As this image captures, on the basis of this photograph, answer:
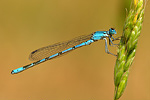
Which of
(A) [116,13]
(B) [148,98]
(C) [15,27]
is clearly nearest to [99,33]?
(A) [116,13]

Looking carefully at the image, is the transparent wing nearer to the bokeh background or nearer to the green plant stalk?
the bokeh background

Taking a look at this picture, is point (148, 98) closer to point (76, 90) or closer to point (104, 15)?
point (76, 90)

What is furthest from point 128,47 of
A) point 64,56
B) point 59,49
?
point 64,56

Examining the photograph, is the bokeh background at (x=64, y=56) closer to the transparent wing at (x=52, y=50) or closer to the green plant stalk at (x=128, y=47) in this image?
the transparent wing at (x=52, y=50)

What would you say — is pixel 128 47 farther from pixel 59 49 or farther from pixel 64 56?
pixel 64 56

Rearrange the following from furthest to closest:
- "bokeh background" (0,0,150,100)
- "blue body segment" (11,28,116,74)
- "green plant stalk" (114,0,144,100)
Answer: "bokeh background" (0,0,150,100)
"blue body segment" (11,28,116,74)
"green plant stalk" (114,0,144,100)

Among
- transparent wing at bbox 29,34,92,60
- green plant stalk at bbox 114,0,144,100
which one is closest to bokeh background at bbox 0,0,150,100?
transparent wing at bbox 29,34,92,60
